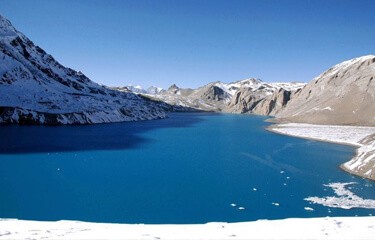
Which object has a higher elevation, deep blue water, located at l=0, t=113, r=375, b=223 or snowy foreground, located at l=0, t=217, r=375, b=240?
snowy foreground, located at l=0, t=217, r=375, b=240

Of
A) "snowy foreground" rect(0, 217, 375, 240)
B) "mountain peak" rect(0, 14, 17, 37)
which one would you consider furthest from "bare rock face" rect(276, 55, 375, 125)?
"mountain peak" rect(0, 14, 17, 37)

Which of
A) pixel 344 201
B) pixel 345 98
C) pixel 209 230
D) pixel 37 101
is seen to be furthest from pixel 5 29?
pixel 209 230

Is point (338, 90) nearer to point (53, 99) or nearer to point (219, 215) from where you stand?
point (53, 99)

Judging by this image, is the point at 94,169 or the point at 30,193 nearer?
the point at 30,193

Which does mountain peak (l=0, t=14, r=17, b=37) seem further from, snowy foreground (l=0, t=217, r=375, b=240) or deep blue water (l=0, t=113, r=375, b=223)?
snowy foreground (l=0, t=217, r=375, b=240)

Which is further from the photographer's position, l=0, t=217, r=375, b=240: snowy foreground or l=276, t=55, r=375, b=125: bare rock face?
l=276, t=55, r=375, b=125: bare rock face

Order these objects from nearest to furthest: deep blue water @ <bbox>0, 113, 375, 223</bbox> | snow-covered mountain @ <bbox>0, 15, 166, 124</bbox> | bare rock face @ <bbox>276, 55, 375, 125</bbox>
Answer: deep blue water @ <bbox>0, 113, 375, 223</bbox>, snow-covered mountain @ <bbox>0, 15, 166, 124</bbox>, bare rock face @ <bbox>276, 55, 375, 125</bbox>

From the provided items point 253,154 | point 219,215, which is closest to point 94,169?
point 219,215

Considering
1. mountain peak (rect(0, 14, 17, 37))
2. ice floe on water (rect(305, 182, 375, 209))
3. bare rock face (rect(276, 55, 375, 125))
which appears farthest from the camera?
mountain peak (rect(0, 14, 17, 37))

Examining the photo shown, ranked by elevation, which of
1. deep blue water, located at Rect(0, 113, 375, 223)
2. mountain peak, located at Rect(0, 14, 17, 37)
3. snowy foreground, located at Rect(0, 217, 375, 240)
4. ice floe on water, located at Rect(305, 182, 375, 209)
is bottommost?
deep blue water, located at Rect(0, 113, 375, 223)
